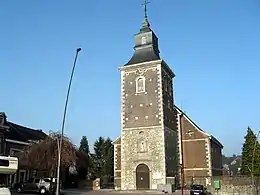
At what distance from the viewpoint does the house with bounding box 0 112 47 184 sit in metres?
47.8

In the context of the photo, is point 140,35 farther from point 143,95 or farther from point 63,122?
point 63,122

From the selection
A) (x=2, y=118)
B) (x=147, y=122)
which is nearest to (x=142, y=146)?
(x=147, y=122)

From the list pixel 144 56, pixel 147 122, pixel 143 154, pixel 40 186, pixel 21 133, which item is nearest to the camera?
pixel 40 186

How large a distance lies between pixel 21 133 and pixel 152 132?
79.2 ft

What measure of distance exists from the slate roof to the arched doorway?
20074 millimetres

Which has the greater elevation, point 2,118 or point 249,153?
point 2,118

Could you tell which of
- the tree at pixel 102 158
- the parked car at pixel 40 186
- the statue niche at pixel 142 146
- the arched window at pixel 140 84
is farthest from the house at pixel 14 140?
the arched window at pixel 140 84

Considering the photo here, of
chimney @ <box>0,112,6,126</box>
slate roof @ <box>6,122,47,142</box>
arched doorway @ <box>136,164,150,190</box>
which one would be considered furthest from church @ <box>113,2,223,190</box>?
chimney @ <box>0,112,6,126</box>

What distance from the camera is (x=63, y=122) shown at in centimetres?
2281

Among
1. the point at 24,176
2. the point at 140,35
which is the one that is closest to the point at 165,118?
the point at 140,35

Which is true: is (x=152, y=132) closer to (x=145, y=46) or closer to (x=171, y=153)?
(x=171, y=153)

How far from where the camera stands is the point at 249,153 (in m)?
53.4

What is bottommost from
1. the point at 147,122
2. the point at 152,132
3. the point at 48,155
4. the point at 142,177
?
the point at 142,177

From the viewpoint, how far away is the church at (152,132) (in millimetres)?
42375
